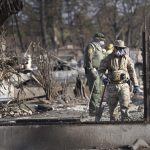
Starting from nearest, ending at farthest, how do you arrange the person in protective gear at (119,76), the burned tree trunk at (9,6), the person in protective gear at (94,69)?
the person in protective gear at (119,76), the person in protective gear at (94,69), the burned tree trunk at (9,6)

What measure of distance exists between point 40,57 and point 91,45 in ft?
15.2

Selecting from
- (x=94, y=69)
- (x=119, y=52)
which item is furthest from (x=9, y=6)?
(x=119, y=52)

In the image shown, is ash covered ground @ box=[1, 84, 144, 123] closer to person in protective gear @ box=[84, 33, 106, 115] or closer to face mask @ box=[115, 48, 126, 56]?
person in protective gear @ box=[84, 33, 106, 115]

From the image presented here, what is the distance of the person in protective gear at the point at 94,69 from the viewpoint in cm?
1185

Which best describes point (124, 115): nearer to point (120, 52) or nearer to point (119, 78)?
point (119, 78)

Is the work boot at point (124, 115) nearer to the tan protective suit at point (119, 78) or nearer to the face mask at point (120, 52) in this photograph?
the tan protective suit at point (119, 78)

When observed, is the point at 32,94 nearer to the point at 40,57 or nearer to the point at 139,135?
the point at 40,57

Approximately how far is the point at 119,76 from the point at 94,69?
2360 millimetres

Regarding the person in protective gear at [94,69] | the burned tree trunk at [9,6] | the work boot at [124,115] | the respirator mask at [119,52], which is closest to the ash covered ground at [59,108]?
the person in protective gear at [94,69]

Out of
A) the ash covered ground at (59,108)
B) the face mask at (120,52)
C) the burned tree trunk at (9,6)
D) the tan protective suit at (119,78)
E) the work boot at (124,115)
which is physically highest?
the burned tree trunk at (9,6)

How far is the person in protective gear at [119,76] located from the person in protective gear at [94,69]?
2.01 meters

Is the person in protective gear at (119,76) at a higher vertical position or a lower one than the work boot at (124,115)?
higher

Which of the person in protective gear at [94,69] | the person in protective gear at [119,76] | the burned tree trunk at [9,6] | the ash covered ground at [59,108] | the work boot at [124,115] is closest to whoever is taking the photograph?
the person in protective gear at [119,76]

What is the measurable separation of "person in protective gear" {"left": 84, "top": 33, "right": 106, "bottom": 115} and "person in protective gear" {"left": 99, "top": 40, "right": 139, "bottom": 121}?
201cm
